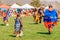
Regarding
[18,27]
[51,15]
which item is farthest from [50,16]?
[18,27]

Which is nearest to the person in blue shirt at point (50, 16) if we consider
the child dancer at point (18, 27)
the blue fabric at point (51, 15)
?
the blue fabric at point (51, 15)

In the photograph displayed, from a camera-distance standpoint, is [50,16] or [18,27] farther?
[50,16]

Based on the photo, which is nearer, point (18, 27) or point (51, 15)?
point (18, 27)

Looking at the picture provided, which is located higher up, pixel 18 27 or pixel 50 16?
pixel 50 16

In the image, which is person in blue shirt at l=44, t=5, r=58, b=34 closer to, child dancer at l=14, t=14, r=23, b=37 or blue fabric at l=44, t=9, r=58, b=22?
blue fabric at l=44, t=9, r=58, b=22

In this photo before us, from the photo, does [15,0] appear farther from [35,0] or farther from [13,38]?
[13,38]

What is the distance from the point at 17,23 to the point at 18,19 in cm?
24

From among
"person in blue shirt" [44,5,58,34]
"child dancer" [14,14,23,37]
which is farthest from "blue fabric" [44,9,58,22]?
"child dancer" [14,14,23,37]

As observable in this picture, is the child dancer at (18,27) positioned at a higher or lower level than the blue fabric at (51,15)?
lower

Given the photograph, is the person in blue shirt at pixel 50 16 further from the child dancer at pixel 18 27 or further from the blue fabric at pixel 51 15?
the child dancer at pixel 18 27

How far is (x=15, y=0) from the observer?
103 meters

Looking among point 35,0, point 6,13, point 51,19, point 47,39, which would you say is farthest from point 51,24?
point 35,0

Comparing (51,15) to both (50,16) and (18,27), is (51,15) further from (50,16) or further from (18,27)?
(18,27)

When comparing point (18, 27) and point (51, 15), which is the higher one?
point (51, 15)
